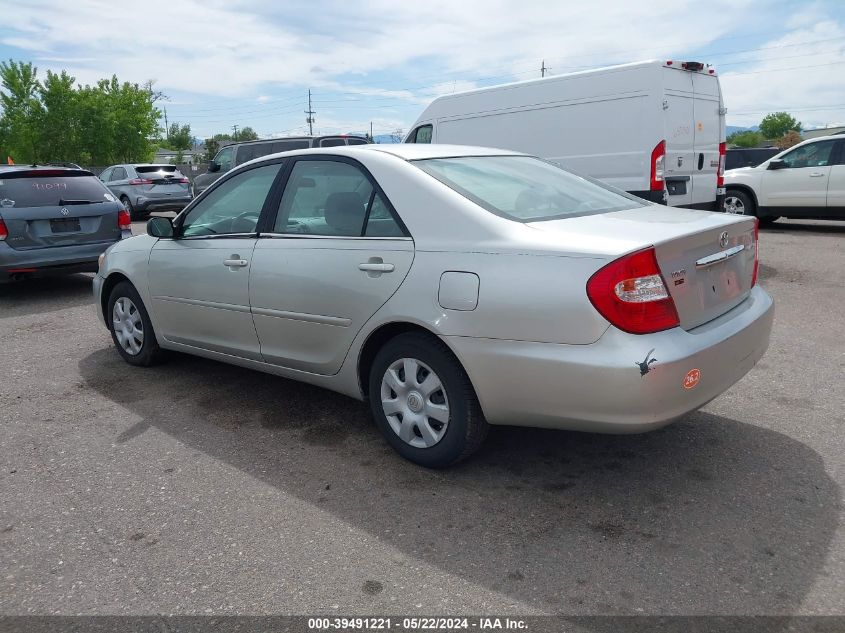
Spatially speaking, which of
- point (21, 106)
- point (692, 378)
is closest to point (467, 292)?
point (692, 378)

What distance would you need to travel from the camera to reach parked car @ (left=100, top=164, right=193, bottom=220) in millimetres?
19312

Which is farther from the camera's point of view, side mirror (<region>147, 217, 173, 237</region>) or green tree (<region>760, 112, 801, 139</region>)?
green tree (<region>760, 112, 801, 139</region>)

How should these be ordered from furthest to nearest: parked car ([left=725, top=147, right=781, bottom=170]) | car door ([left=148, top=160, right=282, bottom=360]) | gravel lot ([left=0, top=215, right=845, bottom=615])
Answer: parked car ([left=725, top=147, right=781, bottom=170]) → car door ([left=148, top=160, right=282, bottom=360]) → gravel lot ([left=0, top=215, right=845, bottom=615])

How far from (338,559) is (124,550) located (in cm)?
89

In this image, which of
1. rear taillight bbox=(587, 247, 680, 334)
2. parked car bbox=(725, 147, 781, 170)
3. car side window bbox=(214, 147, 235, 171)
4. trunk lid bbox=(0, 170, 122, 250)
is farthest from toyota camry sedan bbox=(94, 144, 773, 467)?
parked car bbox=(725, 147, 781, 170)

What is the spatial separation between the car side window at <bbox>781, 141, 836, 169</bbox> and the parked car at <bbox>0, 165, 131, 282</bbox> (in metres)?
10.9

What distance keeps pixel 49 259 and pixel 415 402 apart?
21.2ft

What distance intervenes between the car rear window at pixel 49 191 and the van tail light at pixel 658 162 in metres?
6.72

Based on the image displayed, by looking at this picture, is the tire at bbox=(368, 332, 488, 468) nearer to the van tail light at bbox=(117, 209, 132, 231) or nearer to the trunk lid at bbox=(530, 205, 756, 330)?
the trunk lid at bbox=(530, 205, 756, 330)

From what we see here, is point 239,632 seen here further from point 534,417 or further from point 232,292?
point 232,292

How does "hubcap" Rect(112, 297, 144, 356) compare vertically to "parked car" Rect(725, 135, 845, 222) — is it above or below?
below

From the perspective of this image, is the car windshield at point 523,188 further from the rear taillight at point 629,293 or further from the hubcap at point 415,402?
the hubcap at point 415,402

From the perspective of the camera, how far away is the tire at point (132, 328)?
5191 millimetres

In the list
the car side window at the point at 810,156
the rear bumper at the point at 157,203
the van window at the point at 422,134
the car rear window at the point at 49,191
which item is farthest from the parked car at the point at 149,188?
the car side window at the point at 810,156
